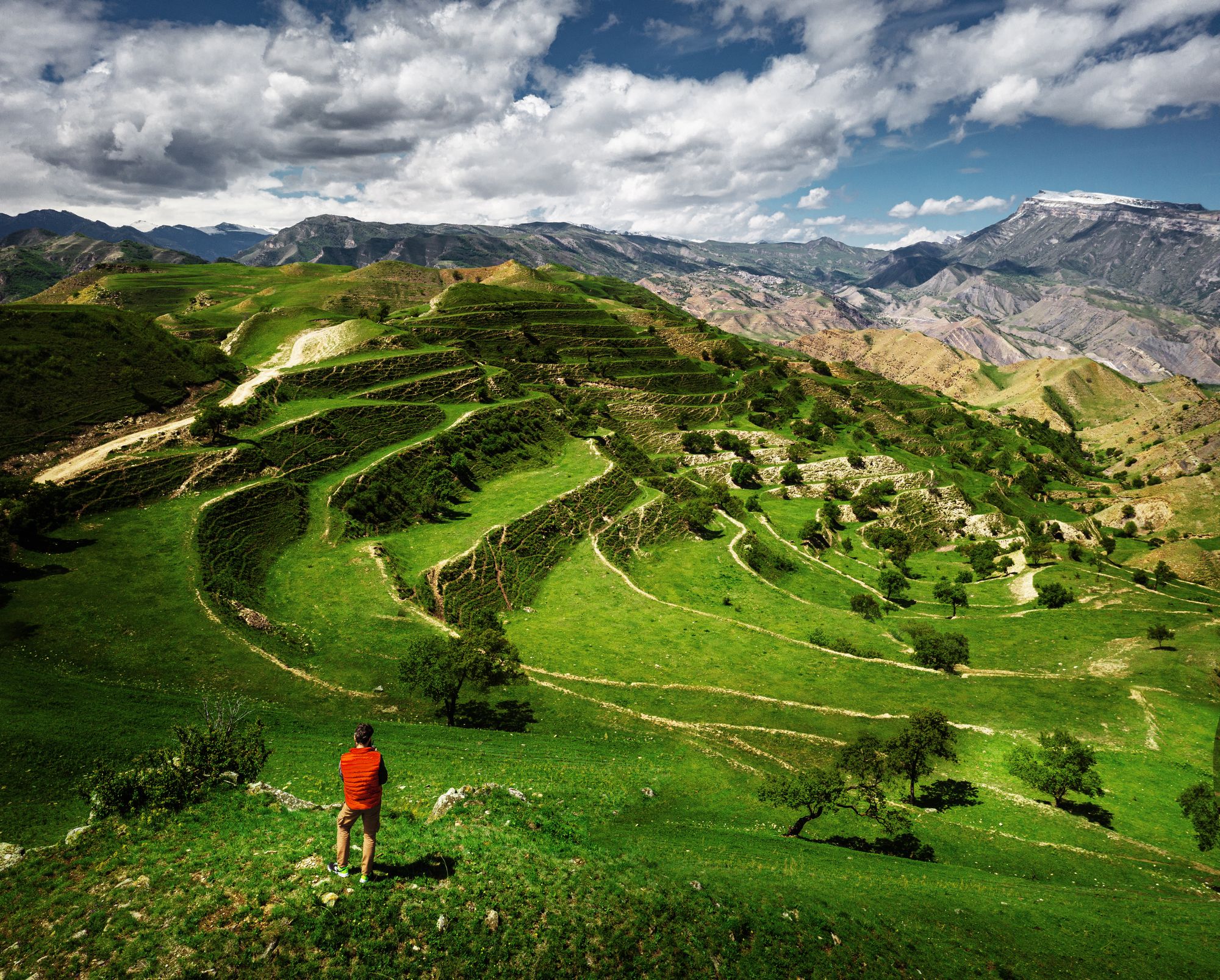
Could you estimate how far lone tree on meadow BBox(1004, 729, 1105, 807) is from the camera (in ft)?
120

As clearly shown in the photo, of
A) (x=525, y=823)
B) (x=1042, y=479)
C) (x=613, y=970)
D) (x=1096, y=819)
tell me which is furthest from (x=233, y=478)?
(x=1042, y=479)

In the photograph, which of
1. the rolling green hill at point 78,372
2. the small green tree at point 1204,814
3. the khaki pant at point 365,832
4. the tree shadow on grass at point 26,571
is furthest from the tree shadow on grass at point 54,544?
the small green tree at point 1204,814

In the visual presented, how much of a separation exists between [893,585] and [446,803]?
75.2 metres

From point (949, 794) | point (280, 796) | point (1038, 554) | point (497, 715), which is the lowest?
point (949, 794)

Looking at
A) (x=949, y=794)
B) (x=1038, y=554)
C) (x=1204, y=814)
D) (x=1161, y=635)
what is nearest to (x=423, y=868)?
Answer: (x=949, y=794)

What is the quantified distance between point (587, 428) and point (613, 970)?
328 feet

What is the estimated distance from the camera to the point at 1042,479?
582 ft

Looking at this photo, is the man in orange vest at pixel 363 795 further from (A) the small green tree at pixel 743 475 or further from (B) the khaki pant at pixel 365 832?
(A) the small green tree at pixel 743 475

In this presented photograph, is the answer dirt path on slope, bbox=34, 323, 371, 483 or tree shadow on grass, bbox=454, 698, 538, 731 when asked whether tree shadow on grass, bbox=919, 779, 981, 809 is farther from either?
dirt path on slope, bbox=34, 323, 371, 483

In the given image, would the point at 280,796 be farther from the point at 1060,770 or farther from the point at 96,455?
the point at 96,455

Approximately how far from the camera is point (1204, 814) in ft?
109

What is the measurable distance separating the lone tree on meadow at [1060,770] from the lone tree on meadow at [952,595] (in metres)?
39.1

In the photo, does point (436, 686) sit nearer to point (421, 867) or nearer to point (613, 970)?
point (421, 867)

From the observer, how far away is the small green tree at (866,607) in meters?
71.9
